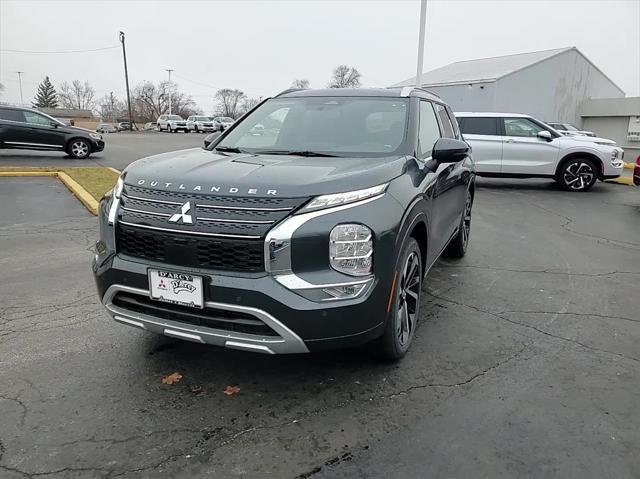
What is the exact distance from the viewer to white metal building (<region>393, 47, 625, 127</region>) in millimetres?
34844

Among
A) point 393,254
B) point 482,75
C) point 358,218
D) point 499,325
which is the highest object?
point 482,75

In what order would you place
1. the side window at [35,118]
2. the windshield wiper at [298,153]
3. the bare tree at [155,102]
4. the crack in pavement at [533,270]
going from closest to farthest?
the windshield wiper at [298,153] < the crack in pavement at [533,270] < the side window at [35,118] < the bare tree at [155,102]

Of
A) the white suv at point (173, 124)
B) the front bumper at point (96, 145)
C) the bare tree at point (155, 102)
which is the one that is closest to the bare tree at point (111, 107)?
the bare tree at point (155, 102)

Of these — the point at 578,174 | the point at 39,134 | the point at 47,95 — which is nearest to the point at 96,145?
the point at 39,134

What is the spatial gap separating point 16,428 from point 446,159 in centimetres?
329

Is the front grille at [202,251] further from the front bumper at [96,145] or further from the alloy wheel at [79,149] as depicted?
the front bumper at [96,145]

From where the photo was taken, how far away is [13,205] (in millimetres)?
8688

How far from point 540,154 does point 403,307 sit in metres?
10.9

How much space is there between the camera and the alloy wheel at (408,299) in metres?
3.33

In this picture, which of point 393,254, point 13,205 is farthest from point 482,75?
point 393,254

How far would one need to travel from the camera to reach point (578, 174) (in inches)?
504

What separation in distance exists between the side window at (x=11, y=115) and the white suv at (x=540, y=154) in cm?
1337

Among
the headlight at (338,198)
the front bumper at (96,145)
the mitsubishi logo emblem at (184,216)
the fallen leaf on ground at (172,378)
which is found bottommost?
the fallen leaf on ground at (172,378)

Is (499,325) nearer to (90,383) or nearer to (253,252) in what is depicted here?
(253,252)
